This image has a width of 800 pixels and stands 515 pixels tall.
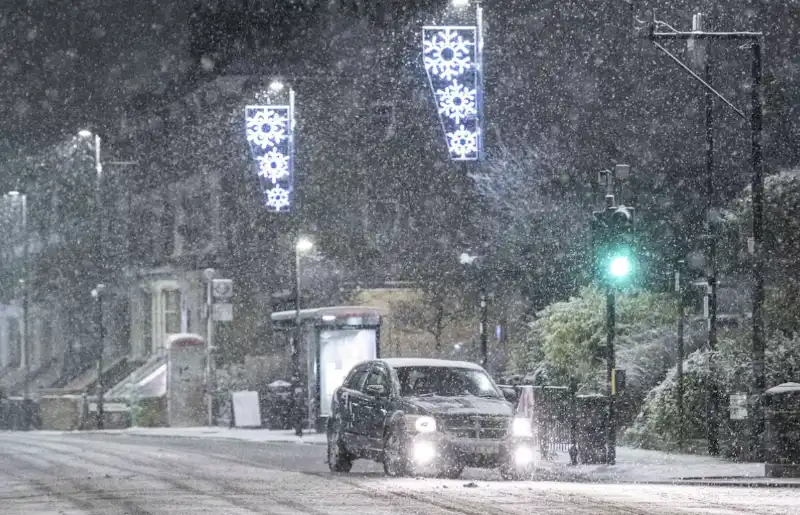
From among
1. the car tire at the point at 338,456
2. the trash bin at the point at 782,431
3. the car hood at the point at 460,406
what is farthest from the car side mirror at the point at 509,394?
the trash bin at the point at 782,431

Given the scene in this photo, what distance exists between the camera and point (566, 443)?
2644 cm

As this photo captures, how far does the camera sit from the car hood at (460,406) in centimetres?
2016

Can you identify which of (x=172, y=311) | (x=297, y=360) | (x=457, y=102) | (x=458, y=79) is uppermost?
(x=458, y=79)

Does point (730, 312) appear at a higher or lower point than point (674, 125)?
lower

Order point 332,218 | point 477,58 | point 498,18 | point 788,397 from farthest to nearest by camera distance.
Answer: point 332,218 → point 498,18 → point 477,58 → point 788,397

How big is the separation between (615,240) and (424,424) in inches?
232

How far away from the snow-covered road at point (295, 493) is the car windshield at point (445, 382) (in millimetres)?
1321

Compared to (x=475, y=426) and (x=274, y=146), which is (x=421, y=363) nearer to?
(x=475, y=426)

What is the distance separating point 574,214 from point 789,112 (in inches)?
288

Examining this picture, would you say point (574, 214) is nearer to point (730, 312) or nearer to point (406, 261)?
point (730, 312)

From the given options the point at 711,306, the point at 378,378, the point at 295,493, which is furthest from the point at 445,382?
the point at 711,306

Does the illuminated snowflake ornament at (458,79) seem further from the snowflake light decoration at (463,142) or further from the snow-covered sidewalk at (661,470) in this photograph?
the snow-covered sidewalk at (661,470)

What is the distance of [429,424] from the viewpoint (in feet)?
65.3

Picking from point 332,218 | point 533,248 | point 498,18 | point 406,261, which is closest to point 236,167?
point 332,218
